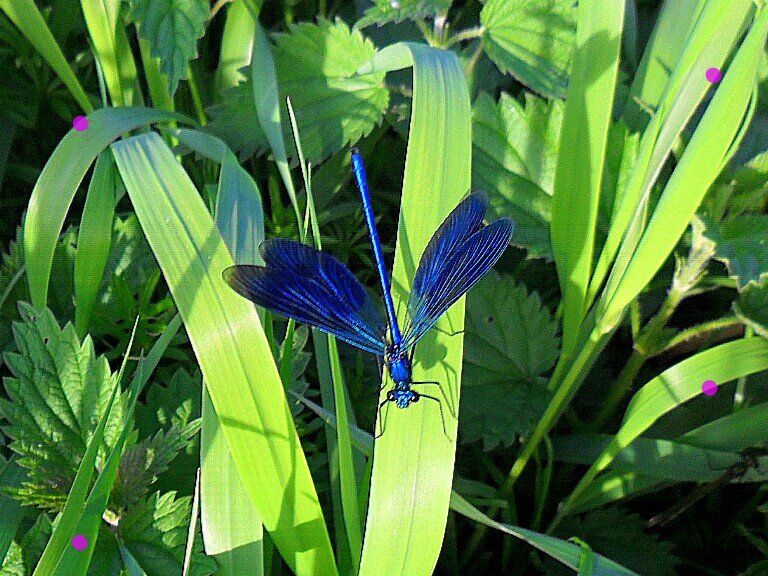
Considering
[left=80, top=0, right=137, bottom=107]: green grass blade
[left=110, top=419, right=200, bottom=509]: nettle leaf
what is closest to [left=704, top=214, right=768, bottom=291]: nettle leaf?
[left=110, top=419, right=200, bottom=509]: nettle leaf

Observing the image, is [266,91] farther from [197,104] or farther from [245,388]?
[245,388]

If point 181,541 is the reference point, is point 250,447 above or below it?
above

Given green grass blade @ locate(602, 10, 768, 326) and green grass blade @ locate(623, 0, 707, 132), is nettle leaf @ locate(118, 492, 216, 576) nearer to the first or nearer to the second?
green grass blade @ locate(602, 10, 768, 326)

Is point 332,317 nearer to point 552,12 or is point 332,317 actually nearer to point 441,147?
point 441,147

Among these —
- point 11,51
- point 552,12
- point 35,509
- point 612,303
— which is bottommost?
point 35,509

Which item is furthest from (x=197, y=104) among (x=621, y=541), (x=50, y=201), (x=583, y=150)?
(x=621, y=541)

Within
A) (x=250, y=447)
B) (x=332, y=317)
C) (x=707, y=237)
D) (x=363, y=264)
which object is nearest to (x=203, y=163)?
(x=363, y=264)
